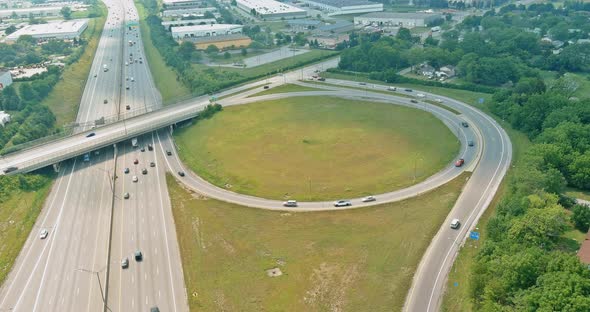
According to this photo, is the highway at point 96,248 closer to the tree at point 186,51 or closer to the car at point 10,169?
the car at point 10,169

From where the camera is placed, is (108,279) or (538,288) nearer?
(538,288)

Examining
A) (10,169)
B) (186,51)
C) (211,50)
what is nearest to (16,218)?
(10,169)

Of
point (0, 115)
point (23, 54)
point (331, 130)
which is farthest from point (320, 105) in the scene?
point (23, 54)

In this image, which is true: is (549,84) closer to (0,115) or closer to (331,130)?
(331,130)

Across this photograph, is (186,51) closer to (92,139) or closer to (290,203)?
(92,139)

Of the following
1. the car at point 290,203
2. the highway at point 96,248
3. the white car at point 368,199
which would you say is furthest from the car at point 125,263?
the white car at point 368,199

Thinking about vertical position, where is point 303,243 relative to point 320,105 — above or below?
below
